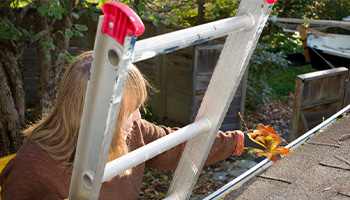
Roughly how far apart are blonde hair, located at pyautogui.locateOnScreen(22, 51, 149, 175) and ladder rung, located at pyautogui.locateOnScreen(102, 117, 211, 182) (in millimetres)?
220

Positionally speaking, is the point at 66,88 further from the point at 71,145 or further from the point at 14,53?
the point at 14,53

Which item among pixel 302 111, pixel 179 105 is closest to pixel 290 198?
pixel 302 111

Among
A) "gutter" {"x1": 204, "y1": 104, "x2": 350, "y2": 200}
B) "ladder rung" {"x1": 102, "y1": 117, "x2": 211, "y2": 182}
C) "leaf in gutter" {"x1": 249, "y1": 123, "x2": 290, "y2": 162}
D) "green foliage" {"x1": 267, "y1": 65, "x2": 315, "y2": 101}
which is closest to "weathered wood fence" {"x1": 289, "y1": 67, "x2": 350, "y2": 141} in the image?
"green foliage" {"x1": 267, "y1": 65, "x2": 315, "y2": 101}

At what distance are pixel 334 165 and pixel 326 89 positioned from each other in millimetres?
4962

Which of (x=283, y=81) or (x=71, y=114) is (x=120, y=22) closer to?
(x=71, y=114)

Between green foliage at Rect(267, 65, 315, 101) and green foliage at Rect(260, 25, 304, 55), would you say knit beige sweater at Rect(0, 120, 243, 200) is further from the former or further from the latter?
green foliage at Rect(260, 25, 304, 55)

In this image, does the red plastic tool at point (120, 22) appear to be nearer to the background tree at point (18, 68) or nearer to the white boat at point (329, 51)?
the background tree at point (18, 68)

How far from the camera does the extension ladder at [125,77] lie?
0.58 metres

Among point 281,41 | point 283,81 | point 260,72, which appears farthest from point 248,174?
point 281,41

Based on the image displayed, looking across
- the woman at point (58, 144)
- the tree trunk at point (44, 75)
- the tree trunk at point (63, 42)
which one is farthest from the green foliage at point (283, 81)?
the woman at point (58, 144)

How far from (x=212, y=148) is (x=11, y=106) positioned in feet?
11.3

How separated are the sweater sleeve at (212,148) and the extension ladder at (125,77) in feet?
1.68

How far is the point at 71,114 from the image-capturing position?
125 centimetres

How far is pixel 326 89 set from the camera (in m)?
6.00
